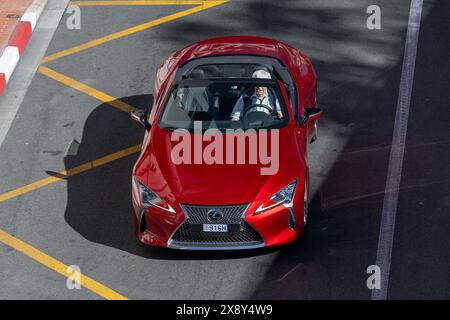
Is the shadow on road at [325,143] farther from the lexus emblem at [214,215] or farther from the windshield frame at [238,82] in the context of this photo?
the windshield frame at [238,82]

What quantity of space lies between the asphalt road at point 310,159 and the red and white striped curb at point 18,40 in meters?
0.50

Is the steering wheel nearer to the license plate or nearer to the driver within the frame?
the driver

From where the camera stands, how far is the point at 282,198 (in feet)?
39.5

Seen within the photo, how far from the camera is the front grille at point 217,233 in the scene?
11844 mm

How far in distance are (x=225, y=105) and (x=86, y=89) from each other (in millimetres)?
3867

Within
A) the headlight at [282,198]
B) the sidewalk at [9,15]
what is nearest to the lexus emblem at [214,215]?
the headlight at [282,198]

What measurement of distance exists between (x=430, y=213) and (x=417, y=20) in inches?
233

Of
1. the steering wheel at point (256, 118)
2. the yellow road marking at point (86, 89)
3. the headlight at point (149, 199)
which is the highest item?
the steering wheel at point (256, 118)

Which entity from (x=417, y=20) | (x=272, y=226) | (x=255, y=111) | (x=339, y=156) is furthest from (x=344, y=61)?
(x=272, y=226)

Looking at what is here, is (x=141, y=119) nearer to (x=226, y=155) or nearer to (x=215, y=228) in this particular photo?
(x=226, y=155)

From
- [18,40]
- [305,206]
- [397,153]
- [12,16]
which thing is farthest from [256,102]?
[12,16]
